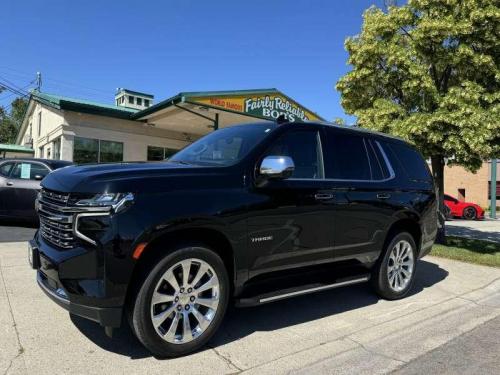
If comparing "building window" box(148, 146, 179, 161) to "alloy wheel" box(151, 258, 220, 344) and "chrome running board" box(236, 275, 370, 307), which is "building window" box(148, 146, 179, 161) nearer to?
"chrome running board" box(236, 275, 370, 307)

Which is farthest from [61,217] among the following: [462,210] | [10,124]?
[10,124]

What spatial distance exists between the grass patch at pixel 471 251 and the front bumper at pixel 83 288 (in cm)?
767

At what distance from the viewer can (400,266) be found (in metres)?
6.09

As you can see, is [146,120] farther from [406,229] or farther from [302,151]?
[302,151]

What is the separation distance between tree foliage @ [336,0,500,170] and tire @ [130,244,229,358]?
276 inches

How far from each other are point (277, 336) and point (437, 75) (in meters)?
8.42

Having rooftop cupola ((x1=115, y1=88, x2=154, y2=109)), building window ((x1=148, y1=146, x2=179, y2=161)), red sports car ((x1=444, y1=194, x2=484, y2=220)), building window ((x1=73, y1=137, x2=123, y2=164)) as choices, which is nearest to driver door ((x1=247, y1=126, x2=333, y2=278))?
building window ((x1=73, y1=137, x2=123, y2=164))

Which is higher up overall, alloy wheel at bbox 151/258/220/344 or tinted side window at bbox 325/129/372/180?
tinted side window at bbox 325/129/372/180

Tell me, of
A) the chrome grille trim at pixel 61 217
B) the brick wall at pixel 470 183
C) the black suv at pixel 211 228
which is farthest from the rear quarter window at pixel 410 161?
the brick wall at pixel 470 183

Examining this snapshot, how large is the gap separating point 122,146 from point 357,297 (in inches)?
636

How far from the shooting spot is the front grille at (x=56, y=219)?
358 centimetres

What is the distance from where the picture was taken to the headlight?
3.47 meters

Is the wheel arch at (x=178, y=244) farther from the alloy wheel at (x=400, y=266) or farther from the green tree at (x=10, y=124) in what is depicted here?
the green tree at (x=10, y=124)

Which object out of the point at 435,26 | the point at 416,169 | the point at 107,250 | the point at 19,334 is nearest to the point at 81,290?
the point at 107,250
